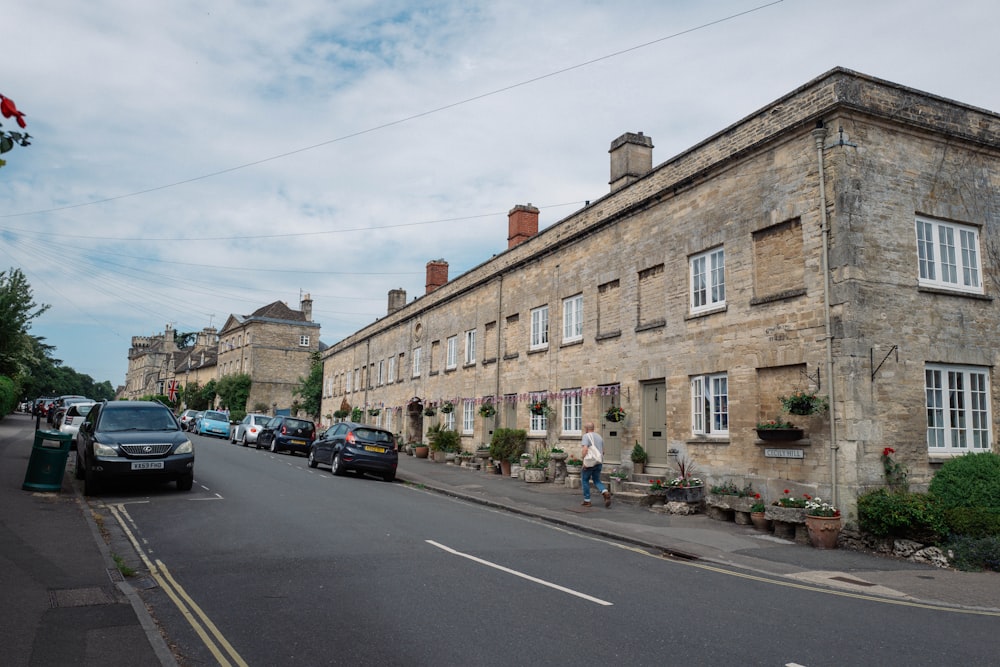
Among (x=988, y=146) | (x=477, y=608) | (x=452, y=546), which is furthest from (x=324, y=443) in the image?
(x=988, y=146)

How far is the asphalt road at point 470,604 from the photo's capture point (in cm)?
552

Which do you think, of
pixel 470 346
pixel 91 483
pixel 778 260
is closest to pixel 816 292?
pixel 778 260

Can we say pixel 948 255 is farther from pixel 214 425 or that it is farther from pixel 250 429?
pixel 214 425

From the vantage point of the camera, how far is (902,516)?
35.4 feet

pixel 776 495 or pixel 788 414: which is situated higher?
pixel 788 414

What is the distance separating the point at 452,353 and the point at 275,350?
46.5m

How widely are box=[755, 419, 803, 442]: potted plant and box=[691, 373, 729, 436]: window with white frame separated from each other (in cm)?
142

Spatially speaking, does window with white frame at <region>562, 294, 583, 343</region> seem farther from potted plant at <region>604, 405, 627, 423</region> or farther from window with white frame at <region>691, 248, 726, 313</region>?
window with white frame at <region>691, 248, 726, 313</region>

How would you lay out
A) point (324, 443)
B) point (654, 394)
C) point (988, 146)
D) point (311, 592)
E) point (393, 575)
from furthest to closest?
1. point (324, 443)
2. point (654, 394)
3. point (988, 146)
4. point (393, 575)
5. point (311, 592)

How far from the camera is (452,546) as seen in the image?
980 cm

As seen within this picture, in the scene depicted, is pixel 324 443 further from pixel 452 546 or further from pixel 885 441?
pixel 885 441

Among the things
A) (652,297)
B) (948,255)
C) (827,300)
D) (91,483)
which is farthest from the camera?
(652,297)

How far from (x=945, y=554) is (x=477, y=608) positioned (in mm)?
7708

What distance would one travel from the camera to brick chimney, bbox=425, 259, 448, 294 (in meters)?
36.2
